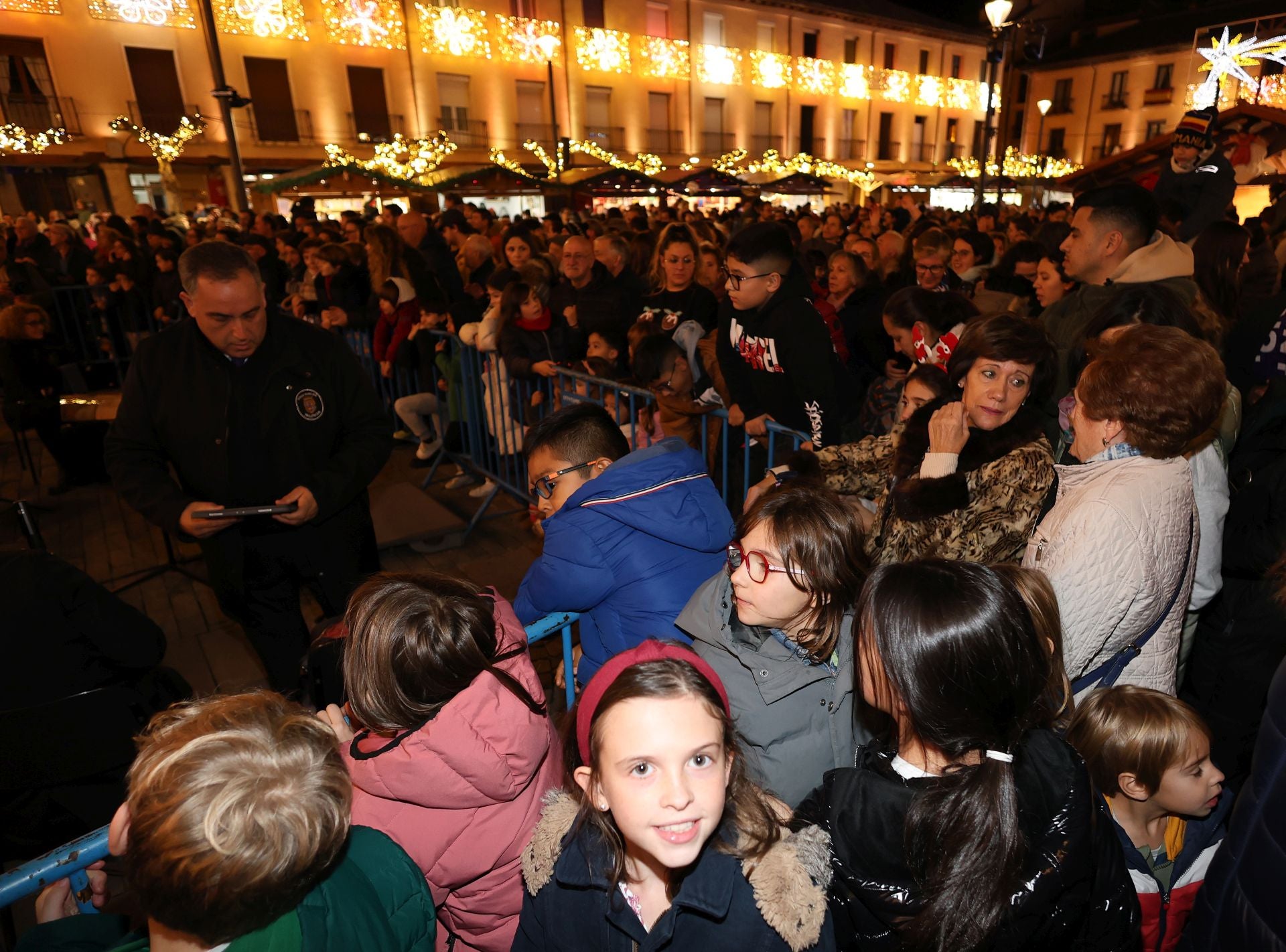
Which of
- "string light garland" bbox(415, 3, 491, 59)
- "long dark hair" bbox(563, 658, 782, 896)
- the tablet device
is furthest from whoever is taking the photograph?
"string light garland" bbox(415, 3, 491, 59)

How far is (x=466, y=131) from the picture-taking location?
Result: 1202 inches

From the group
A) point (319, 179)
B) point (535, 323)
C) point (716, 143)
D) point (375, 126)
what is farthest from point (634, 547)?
point (716, 143)

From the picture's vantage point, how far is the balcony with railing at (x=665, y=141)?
35.6 metres

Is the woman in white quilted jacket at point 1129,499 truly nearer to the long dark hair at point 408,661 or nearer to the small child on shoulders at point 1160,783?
the small child on shoulders at point 1160,783

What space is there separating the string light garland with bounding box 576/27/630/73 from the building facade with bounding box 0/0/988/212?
0.22 feet

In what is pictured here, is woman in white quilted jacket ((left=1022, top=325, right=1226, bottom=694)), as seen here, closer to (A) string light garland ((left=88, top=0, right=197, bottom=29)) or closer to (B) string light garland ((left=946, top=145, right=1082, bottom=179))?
(A) string light garland ((left=88, top=0, right=197, bottom=29))

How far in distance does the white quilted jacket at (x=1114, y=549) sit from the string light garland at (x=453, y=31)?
33000 mm

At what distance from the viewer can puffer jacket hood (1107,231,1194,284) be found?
11.4ft

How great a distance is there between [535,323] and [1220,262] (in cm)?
463

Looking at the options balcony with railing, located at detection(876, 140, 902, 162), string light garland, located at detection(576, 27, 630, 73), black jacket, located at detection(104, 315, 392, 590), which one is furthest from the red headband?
balcony with railing, located at detection(876, 140, 902, 162)

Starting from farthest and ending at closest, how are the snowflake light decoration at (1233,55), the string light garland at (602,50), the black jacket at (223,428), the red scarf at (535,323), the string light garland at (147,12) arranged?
1. the string light garland at (602,50)
2. the string light garland at (147,12)
3. the snowflake light decoration at (1233,55)
4. the red scarf at (535,323)
5. the black jacket at (223,428)

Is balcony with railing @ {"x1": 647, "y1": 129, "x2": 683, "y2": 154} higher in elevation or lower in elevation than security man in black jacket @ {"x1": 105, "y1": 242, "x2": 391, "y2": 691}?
higher

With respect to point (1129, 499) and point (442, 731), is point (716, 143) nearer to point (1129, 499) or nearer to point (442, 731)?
point (1129, 499)

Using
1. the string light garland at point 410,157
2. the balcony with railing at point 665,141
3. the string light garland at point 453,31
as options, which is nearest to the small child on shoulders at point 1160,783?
the string light garland at point 410,157
